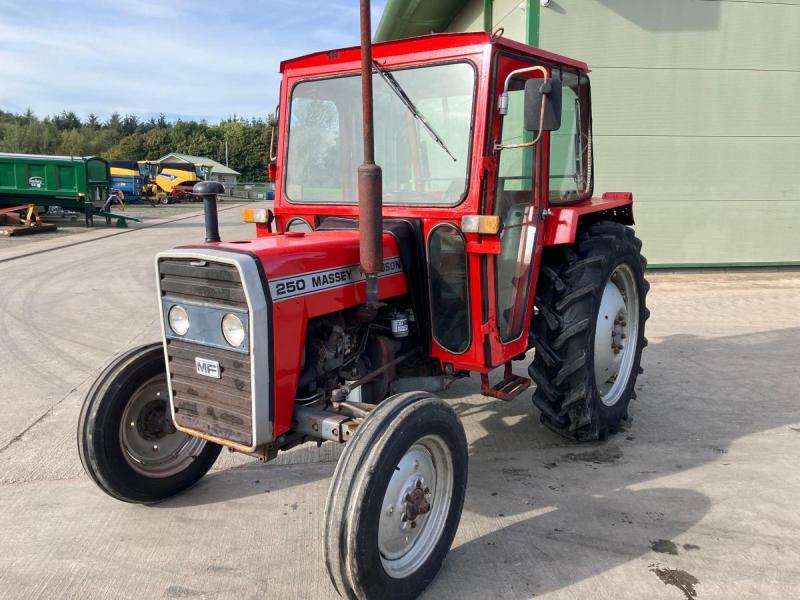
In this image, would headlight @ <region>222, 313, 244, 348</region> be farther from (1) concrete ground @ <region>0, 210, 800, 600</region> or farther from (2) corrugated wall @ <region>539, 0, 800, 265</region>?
(2) corrugated wall @ <region>539, 0, 800, 265</region>

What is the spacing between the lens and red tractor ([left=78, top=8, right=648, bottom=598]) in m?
2.43

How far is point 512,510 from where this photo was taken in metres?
3.04

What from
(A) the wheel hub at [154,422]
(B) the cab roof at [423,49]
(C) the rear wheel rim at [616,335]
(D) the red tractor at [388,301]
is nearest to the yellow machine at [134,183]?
(B) the cab roof at [423,49]

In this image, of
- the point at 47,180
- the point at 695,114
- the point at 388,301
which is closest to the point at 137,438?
the point at 388,301

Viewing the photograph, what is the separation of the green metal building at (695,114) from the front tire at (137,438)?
7370 mm

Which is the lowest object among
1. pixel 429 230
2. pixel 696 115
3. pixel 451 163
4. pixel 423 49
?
pixel 429 230

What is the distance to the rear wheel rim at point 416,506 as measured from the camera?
93.7 inches

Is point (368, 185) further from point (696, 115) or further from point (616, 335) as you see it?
point (696, 115)

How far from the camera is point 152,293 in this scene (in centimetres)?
865

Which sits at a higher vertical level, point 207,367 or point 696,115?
Result: point 696,115

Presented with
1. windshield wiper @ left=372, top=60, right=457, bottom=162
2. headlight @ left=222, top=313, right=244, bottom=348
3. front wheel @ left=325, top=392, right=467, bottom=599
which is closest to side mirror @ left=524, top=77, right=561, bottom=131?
windshield wiper @ left=372, top=60, right=457, bottom=162

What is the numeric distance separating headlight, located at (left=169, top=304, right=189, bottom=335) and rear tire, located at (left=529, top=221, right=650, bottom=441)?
1892 mm

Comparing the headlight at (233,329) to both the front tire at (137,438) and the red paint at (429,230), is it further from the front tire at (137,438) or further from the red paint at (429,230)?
the front tire at (137,438)

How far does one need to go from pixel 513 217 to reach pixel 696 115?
717 cm
